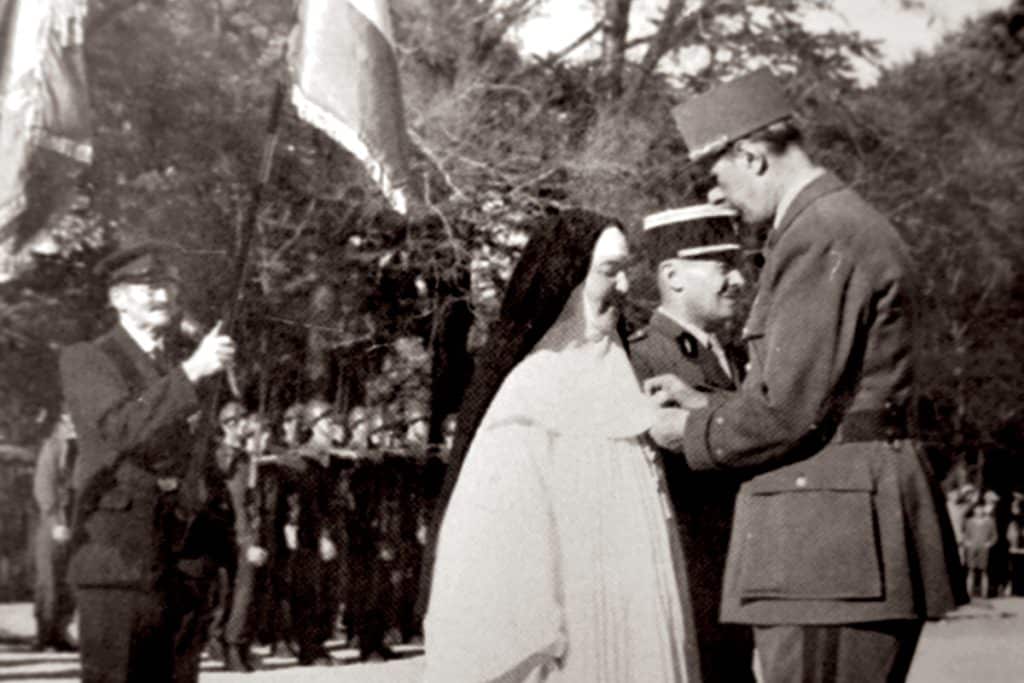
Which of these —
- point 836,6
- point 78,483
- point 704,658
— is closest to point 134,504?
point 78,483

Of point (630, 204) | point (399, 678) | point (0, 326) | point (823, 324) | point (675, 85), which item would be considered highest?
point (675, 85)

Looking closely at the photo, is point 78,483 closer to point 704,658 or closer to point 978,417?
point 704,658

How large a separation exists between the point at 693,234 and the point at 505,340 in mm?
1519

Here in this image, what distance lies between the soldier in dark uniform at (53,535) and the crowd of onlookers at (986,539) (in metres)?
13.1

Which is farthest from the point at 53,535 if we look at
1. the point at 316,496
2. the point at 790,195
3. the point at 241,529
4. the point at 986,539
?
the point at 986,539

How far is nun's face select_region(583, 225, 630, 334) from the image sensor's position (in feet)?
18.3

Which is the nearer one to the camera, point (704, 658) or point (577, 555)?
point (577, 555)

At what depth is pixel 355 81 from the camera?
755 centimetres

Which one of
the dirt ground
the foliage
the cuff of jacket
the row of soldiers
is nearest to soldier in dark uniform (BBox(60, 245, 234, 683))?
the cuff of jacket

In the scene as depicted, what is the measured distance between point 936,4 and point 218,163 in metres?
6.03

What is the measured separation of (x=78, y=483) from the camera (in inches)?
266

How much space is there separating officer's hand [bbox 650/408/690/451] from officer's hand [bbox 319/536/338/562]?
323 inches

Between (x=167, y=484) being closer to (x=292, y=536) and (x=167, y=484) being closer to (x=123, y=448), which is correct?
(x=123, y=448)

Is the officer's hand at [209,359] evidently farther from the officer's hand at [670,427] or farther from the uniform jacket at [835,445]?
the uniform jacket at [835,445]
